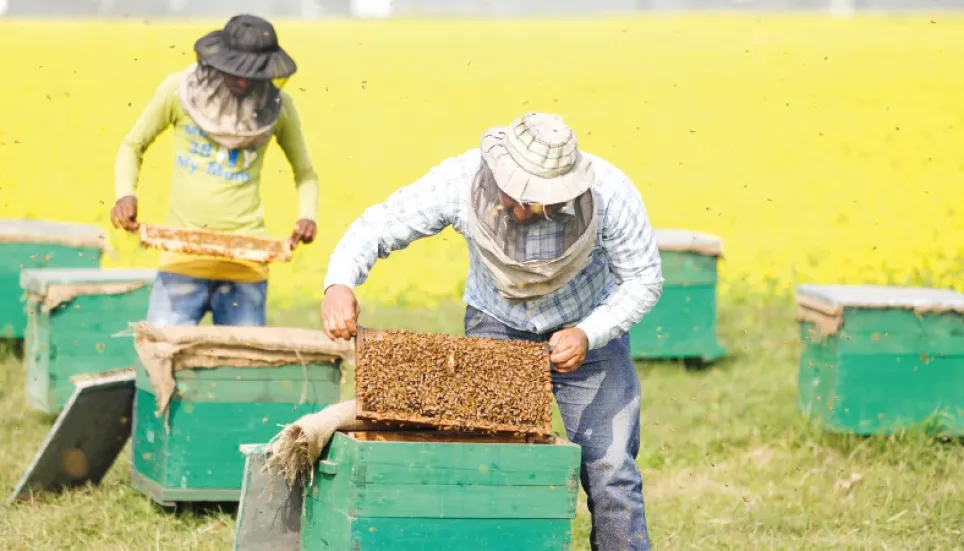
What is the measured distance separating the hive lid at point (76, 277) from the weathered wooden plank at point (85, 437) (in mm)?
1260

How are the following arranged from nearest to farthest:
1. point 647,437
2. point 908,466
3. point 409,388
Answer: point 409,388, point 908,466, point 647,437

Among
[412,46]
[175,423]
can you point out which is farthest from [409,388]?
[412,46]

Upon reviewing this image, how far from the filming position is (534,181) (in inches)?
133

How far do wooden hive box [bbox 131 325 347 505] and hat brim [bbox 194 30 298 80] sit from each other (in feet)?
3.20

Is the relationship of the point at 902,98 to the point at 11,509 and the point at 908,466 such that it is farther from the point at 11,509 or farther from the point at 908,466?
the point at 11,509

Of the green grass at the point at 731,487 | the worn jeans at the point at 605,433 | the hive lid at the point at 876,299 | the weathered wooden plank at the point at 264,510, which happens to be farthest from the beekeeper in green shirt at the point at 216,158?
the hive lid at the point at 876,299

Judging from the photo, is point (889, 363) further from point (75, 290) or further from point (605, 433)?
Answer: point (75, 290)

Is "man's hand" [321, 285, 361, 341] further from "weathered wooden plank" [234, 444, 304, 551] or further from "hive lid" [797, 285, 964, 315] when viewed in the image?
"hive lid" [797, 285, 964, 315]

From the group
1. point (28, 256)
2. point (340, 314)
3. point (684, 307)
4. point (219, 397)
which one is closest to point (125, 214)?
point (219, 397)

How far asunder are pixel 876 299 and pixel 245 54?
3.28 m

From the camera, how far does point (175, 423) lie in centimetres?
482

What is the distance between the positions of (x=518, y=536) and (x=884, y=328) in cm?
352

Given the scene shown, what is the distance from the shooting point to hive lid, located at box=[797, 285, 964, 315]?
6348 mm

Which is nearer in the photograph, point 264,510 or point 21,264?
point 264,510
